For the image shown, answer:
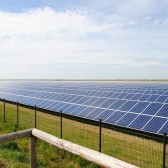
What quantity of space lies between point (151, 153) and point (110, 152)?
1911mm

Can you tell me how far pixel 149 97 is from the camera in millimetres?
20547

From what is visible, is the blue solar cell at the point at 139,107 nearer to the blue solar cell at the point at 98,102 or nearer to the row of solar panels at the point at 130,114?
the row of solar panels at the point at 130,114

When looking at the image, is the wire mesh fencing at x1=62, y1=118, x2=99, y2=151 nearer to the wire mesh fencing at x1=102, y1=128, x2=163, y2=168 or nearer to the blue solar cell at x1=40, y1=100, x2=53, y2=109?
the wire mesh fencing at x1=102, y1=128, x2=163, y2=168

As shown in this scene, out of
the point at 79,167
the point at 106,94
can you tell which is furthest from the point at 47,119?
the point at 79,167

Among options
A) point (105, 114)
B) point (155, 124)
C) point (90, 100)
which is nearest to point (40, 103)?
point (90, 100)

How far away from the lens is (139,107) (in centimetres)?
1777

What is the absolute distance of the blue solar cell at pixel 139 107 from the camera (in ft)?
56.2

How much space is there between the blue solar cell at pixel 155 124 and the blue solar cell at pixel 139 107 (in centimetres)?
206

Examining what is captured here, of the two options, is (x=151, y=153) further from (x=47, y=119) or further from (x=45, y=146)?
(x=47, y=119)

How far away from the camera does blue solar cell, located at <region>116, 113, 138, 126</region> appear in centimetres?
1555

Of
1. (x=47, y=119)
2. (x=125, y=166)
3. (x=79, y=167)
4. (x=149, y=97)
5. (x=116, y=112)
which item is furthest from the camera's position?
(x=47, y=119)

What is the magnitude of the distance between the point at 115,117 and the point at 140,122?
2.11 meters

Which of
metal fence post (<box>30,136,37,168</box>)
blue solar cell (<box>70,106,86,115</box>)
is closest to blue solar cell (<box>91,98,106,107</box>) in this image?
blue solar cell (<box>70,106,86,115</box>)

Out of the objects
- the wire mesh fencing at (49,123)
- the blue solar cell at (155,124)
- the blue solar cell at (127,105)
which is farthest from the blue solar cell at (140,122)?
the wire mesh fencing at (49,123)
